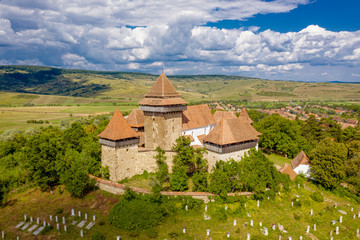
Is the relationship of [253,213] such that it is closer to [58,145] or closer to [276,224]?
[276,224]

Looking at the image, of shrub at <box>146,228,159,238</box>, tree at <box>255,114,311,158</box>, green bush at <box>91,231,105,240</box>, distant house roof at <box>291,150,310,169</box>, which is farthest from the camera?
tree at <box>255,114,311,158</box>

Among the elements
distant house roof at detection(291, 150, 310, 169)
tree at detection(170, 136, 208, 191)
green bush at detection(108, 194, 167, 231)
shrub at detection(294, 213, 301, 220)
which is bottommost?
shrub at detection(294, 213, 301, 220)

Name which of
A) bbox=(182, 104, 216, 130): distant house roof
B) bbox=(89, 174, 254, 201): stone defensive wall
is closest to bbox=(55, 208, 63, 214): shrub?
bbox=(89, 174, 254, 201): stone defensive wall

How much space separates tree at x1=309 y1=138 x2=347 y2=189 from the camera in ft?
101

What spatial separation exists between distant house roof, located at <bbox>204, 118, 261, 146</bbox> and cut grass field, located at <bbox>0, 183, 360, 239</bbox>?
25.4 feet

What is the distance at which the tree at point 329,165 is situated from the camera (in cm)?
3088

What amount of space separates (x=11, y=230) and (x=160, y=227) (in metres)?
15.7

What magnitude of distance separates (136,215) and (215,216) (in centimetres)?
787

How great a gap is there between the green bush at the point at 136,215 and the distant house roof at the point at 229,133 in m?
11.4

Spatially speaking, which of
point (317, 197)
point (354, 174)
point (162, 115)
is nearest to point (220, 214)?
point (317, 197)

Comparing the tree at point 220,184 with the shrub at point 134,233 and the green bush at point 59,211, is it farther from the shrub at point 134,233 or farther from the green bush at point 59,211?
the green bush at point 59,211

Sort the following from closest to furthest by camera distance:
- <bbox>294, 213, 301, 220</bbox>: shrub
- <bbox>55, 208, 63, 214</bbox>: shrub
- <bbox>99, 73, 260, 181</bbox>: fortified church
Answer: <bbox>294, 213, 301, 220</bbox>: shrub < <bbox>55, 208, 63, 214</bbox>: shrub < <bbox>99, 73, 260, 181</bbox>: fortified church

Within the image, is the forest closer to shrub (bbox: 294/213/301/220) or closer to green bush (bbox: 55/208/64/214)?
green bush (bbox: 55/208/64/214)

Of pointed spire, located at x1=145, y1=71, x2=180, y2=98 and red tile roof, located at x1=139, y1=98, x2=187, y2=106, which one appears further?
pointed spire, located at x1=145, y1=71, x2=180, y2=98
